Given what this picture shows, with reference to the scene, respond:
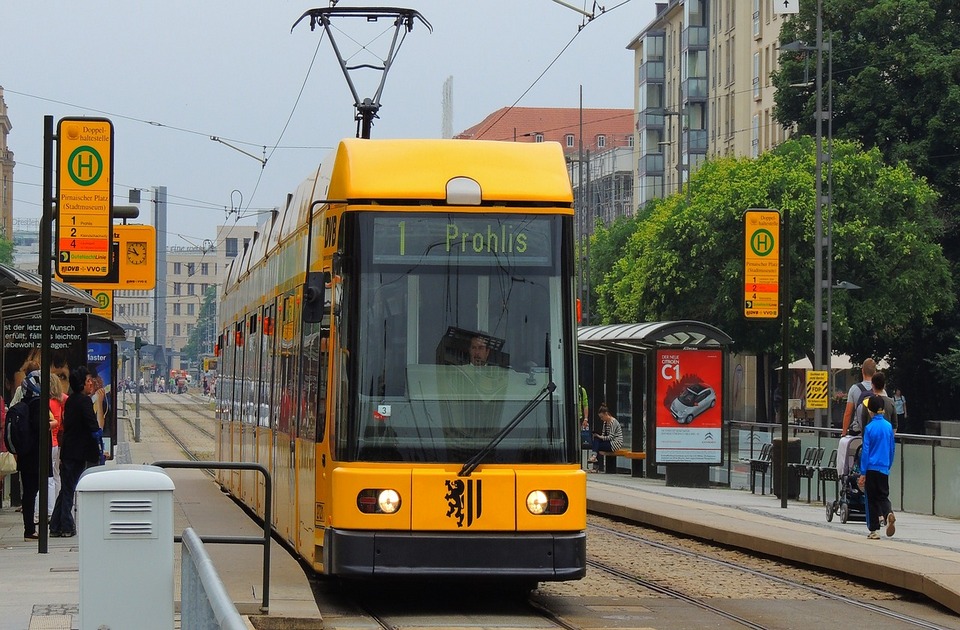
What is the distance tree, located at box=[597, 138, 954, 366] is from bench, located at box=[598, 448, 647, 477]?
21.1 m

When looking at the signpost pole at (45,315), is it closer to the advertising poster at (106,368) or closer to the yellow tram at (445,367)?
the yellow tram at (445,367)

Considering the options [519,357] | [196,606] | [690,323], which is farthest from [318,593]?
[690,323]

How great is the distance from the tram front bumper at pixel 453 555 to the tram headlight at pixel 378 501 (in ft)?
0.49

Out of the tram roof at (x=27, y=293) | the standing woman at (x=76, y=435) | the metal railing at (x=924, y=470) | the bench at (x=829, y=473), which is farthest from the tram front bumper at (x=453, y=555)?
the bench at (x=829, y=473)

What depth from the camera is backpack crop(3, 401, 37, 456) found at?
17359 millimetres

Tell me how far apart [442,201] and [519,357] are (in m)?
1.22

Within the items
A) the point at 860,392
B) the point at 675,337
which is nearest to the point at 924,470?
the point at 860,392

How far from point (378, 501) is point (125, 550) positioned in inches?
146

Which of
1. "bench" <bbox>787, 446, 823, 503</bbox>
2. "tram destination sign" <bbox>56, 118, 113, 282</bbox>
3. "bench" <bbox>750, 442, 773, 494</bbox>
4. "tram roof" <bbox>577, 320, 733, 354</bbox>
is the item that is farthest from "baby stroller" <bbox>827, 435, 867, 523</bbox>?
"tram destination sign" <bbox>56, 118, 113, 282</bbox>

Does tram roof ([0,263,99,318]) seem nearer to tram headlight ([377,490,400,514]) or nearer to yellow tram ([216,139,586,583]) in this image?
yellow tram ([216,139,586,583])

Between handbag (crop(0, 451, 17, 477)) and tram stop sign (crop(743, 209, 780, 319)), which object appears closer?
handbag (crop(0, 451, 17, 477))

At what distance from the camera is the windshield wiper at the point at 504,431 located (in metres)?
12.1

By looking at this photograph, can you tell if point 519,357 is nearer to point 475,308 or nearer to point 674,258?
point 475,308

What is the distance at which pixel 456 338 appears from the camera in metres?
12.4
